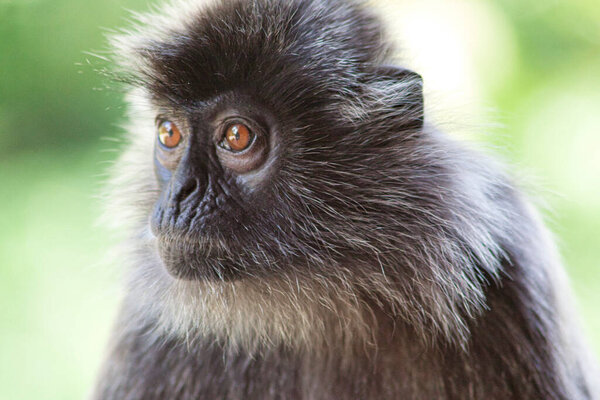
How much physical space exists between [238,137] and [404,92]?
566 mm

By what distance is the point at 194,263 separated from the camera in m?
2.42

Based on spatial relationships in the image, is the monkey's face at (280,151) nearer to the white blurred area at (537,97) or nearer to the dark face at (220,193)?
the dark face at (220,193)

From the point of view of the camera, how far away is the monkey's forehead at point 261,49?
7.98 feet

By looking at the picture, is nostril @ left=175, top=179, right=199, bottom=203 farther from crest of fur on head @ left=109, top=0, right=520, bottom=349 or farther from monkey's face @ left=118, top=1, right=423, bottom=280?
crest of fur on head @ left=109, top=0, right=520, bottom=349

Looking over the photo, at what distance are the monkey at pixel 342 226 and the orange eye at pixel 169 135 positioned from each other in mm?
27

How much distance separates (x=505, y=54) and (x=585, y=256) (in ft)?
5.65

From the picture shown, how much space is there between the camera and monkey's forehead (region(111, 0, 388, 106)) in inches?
95.8

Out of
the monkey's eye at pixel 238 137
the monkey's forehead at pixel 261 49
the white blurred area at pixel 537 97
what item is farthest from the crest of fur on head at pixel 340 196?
the white blurred area at pixel 537 97

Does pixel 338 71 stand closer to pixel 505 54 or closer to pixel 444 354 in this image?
pixel 444 354

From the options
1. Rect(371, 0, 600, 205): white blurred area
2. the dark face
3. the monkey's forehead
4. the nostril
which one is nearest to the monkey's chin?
the dark face

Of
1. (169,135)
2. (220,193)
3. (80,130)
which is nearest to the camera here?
(220,193)

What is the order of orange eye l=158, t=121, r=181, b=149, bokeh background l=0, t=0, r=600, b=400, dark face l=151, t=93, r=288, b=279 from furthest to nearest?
bokeh background l=0, t=0, r=600, b=400 < orange eye l=158, t=121, r=181, b=149 < dark face l=151, t=93, r=288, b=279

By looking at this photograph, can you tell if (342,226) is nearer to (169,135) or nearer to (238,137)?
(238,137)

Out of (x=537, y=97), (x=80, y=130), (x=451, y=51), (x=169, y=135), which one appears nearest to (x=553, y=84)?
(x=537, y=97)
